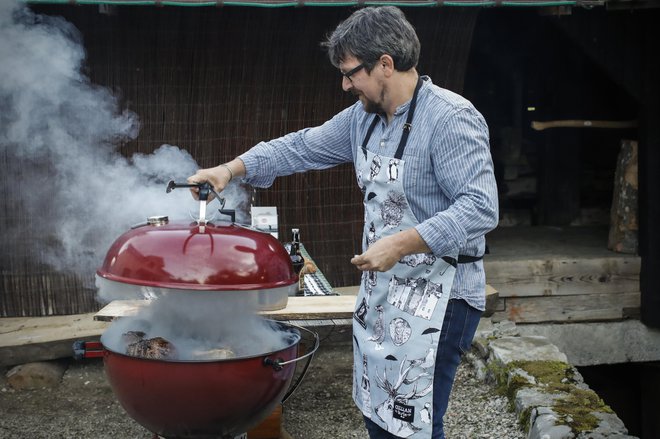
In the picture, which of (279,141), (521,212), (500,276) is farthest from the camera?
(521,212)

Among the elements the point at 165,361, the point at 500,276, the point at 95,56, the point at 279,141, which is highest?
the point at 95,56

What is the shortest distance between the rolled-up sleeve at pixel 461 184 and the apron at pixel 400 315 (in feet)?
0.52

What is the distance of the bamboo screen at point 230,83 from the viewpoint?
6.32 m

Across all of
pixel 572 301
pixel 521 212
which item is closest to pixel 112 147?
pixel 572 301

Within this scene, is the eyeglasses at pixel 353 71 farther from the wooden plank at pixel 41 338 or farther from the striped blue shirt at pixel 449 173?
the wooden plank at pixel 41 338

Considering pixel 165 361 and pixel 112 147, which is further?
pixel 112 147

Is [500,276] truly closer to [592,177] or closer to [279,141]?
[592,177]

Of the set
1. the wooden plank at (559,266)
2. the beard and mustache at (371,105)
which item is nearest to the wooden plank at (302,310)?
the beard and mustache at (371,105)

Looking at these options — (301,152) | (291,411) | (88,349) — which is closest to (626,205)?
(291,411)

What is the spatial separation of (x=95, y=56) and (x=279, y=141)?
330cm

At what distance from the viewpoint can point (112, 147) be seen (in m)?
6.45

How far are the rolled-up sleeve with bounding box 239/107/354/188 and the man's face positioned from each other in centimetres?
40

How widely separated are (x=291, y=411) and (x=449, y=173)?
10.6 feet

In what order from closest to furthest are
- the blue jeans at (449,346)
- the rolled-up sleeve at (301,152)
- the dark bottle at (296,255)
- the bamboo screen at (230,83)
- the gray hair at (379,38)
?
the gray hair at (379,38) → the blue jeans at (449,346) → the rolled-up sleeve at (301,152) → the dark bottle at (296,255) → the bamboo screen at (230,83)
